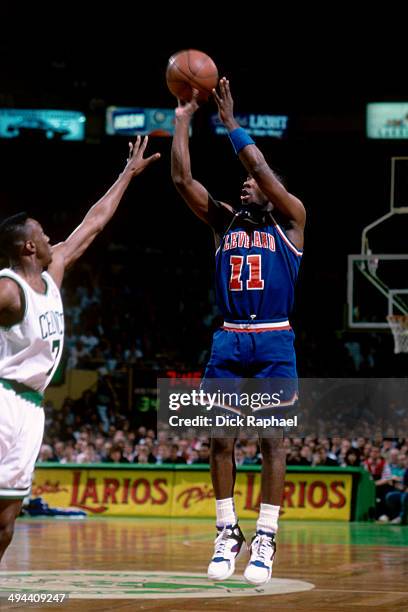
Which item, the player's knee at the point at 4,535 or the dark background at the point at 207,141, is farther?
the dark background at the point at 207,141

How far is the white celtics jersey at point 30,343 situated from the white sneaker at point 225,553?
169cm

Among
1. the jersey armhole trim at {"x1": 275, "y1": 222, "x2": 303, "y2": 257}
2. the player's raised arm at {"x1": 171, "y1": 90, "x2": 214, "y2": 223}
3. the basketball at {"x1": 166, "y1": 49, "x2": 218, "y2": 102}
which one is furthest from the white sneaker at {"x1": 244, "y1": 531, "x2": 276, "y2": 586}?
the basketball at {"x1": 166, "y1": 49, "x2": 218, "y2": 102}

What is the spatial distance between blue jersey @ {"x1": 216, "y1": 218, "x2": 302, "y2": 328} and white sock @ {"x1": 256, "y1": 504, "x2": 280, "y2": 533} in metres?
1.23

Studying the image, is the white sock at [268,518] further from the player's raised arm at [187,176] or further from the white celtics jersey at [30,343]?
the player's raised arm at [187,176]

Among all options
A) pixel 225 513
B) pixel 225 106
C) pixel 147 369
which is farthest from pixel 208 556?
pixel 147 369

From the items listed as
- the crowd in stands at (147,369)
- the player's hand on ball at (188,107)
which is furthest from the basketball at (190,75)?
the crowd in stands at (147,369)

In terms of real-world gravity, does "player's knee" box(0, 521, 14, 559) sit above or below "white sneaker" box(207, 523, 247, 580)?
above

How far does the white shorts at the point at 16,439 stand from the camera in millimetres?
6184

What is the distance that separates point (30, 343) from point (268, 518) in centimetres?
208

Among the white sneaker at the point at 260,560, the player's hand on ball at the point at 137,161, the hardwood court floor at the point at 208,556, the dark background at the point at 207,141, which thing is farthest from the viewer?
the dark background at the point at 207,141

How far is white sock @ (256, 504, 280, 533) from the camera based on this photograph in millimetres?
7164

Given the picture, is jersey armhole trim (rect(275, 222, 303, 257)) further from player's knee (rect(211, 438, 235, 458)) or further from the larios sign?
the larios sign

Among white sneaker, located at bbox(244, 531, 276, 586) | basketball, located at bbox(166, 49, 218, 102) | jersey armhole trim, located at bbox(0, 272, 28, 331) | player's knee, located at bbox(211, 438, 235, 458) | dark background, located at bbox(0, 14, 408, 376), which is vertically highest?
dark background, located at bbox(0, 14, 408, 376)

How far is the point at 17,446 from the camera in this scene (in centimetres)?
621
